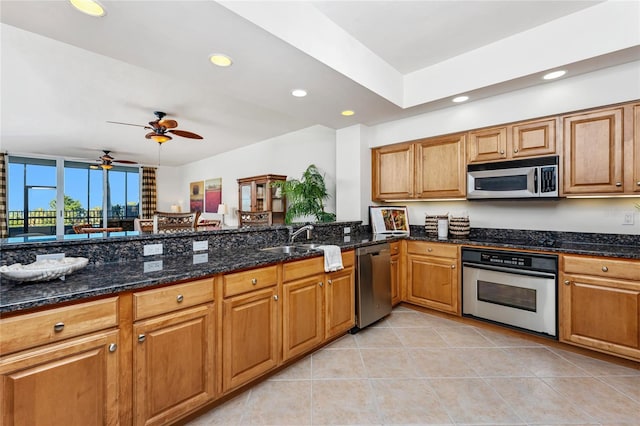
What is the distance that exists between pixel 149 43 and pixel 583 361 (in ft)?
12.7

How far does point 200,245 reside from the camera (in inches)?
83.4

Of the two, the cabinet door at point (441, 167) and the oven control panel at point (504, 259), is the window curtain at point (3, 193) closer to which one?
the cabinet door at point (441, 167)

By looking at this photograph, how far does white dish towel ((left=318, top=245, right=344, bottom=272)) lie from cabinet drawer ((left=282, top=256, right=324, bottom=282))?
0.04 m

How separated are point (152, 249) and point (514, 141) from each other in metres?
3.26

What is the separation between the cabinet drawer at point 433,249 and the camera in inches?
114

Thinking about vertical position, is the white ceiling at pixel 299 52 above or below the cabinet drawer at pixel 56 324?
above

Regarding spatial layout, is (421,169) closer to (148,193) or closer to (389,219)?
(389,219)

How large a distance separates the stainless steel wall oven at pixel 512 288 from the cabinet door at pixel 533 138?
0.96 metres

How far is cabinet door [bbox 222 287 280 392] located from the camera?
167cm

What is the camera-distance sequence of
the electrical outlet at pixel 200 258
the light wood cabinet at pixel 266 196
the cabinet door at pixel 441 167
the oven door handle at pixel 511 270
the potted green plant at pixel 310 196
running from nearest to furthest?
the electrical outlet at pixel 200 258 → the oven door handle at pixel 511 270 → the cabinet door at pixel 441 167 → the potted green plant at pixel 310 196 → the light wood cabinet at pixel 266 196

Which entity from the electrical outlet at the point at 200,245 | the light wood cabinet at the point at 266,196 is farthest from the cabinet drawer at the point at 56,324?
Answer: the light wood cabinet at the point at 266,196

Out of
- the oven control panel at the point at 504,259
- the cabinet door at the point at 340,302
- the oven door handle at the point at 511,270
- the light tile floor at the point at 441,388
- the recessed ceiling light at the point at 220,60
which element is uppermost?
the recessed ceiling light at the point at 220,60

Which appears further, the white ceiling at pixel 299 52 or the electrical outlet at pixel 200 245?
the electrical outlet at pixel 200 245

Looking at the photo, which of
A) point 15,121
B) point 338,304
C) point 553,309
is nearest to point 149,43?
point 338,304
